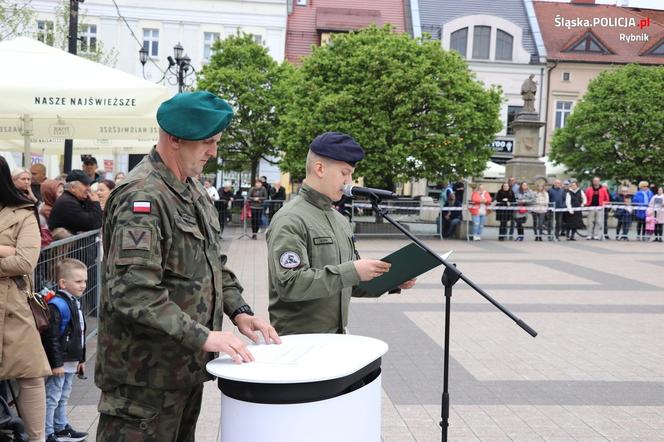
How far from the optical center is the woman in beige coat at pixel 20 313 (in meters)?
4.01

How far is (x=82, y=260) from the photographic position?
669 centimetres

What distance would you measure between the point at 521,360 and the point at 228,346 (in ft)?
16.2

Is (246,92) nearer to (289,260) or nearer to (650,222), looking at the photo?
(650,222)

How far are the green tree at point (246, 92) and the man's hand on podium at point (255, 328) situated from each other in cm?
2869

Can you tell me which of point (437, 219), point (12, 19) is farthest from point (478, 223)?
point (12, 19)

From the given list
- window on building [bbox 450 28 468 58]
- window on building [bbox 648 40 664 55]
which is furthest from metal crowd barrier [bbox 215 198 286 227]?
window on building [bbox 648 40 664 55]

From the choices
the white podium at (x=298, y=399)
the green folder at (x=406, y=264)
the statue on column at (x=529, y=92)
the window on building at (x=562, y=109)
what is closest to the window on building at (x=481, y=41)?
the window on building at (x=562, y=109)

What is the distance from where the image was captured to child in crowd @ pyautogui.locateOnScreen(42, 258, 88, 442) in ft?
14.4

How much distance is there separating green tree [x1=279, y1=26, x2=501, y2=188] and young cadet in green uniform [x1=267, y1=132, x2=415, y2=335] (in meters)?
16.2

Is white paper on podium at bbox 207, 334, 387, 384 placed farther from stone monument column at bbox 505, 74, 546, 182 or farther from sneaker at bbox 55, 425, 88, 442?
stone monument column at bbox 505, 74, 546, 182

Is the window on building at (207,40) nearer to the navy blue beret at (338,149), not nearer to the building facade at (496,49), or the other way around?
the building facade at (496,49)

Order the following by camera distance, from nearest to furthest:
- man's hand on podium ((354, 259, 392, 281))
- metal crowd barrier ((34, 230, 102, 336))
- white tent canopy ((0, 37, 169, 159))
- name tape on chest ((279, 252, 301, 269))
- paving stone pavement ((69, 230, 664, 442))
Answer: man's hand on podium ((354, 259, 392, 281)) → name tape on chest ((279, 252, 301, 269)) → paving stone pavement ((69, 230, 664, 442)) → metal crowd barrier ((34, 230, 102, 336)) → white tent canopy ((0, 37, 169, 159))

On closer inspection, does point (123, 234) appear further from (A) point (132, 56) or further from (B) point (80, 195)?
(A) point (132, 56)

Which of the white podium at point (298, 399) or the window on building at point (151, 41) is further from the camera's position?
the window on building at point (151, 41)
